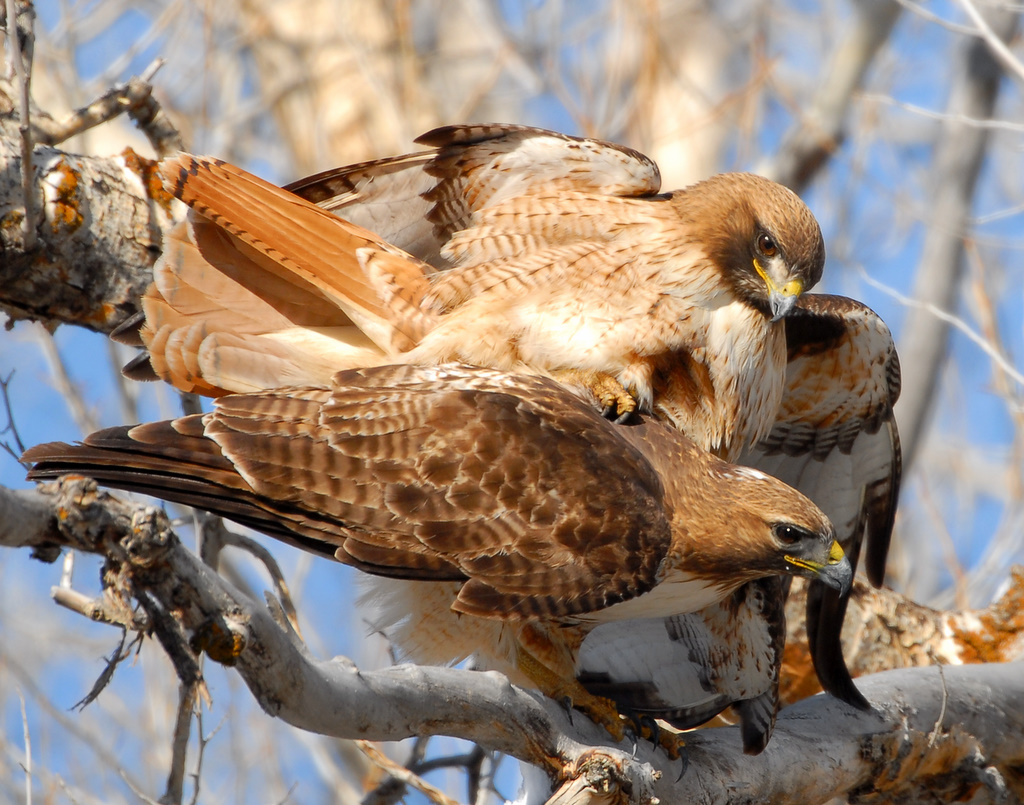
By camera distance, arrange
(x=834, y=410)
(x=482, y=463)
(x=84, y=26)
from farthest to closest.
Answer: (x=84, y=26) < (x=834, y=410) < (x=482, y=463)

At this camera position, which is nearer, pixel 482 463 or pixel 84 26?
pixel 482 463

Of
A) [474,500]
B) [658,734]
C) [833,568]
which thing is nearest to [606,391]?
[474,500]

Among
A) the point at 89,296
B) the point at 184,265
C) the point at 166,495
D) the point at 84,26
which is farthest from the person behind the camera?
the point at 84,26

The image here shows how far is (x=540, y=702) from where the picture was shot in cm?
281

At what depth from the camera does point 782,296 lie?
3.55m

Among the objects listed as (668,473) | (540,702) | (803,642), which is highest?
(668,473)

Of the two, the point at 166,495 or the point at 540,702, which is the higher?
the point at 166,495

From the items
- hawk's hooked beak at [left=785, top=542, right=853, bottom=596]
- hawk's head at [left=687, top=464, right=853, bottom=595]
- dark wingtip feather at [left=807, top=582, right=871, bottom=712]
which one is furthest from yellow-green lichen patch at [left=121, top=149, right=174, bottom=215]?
dark wingtip feather at [left=807, top=582, right=871, bottom=712]

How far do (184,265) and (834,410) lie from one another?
7.83 feet

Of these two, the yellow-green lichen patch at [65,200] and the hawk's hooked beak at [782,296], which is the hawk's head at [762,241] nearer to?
the hawk's hooked beak at [782,296]

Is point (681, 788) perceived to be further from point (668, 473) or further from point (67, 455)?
point (67, 455)

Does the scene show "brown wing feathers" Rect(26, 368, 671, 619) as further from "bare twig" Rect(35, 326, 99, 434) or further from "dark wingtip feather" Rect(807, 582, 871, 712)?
"bare twig" Rect(35, 326, 99, 434)

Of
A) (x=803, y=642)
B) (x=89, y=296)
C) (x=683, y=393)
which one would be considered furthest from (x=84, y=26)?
(x=803, y=642)

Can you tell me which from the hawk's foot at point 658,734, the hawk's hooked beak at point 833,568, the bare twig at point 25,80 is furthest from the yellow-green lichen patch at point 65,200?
the hawk's hooked beak at point 833,568
